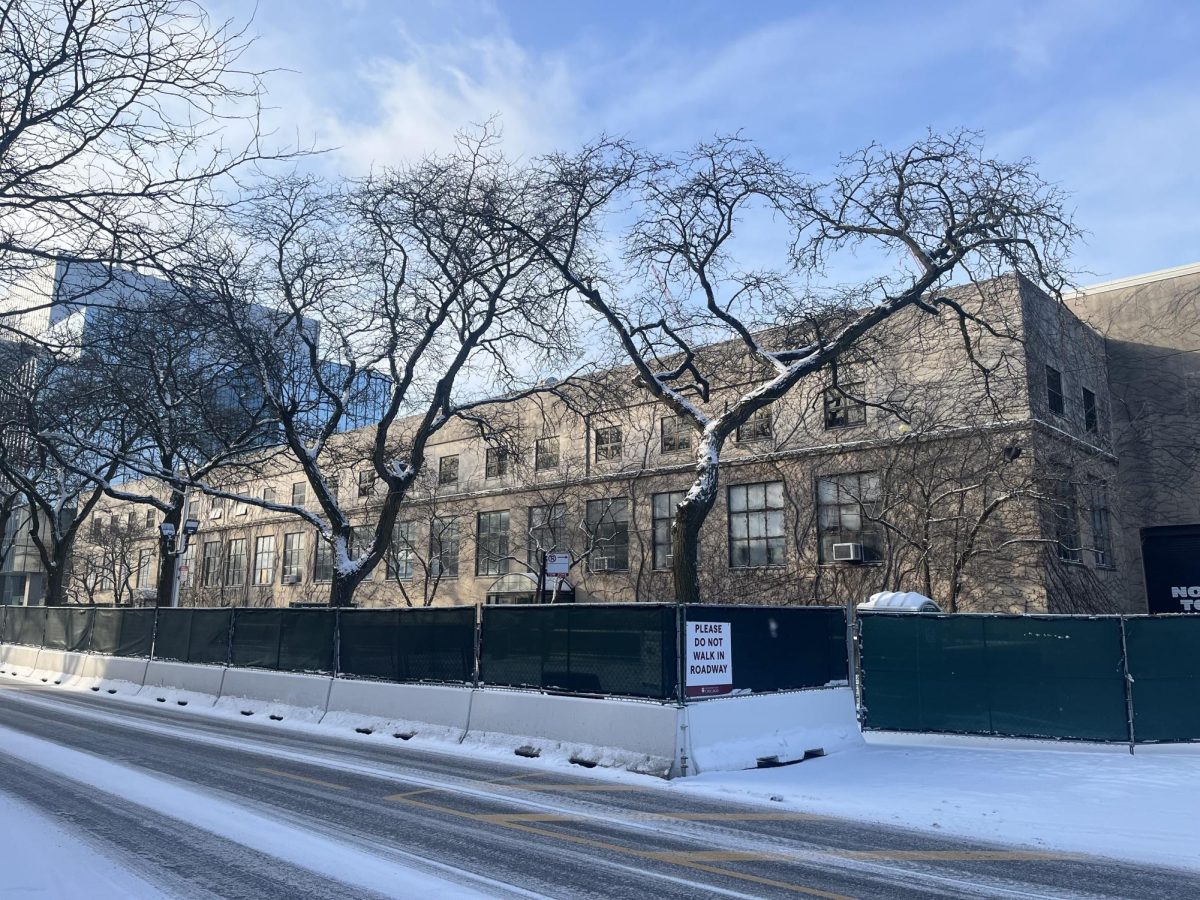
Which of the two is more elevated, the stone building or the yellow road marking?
the stone building

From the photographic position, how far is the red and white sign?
11.5 meters

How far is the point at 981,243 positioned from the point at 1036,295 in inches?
517

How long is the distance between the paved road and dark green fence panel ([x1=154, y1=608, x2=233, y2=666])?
28.2 ft

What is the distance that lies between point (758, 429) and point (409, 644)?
18.8 m

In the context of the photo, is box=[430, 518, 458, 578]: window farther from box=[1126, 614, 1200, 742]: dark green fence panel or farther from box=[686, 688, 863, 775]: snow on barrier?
box=[1126, 614, 1200, 742]: dark green fence panel

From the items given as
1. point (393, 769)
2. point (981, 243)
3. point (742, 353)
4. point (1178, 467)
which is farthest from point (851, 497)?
point (393, 769)

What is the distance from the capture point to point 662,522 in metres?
34.1

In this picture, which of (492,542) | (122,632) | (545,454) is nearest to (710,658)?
(122,632)

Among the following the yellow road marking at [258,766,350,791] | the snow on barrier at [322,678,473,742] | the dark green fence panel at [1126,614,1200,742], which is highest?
the dark green fence panel at [1126,614,1200,742]

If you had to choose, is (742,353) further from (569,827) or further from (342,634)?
(569,827)

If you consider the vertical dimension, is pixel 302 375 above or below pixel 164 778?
above

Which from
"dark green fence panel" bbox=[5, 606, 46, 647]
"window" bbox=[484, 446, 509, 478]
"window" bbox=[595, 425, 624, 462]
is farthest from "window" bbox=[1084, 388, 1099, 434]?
"dark green fence panel" bbox=[5, 606, 46, 647]

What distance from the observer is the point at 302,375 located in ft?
84.2

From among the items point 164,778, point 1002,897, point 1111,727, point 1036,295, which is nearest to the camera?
point 1002,897
